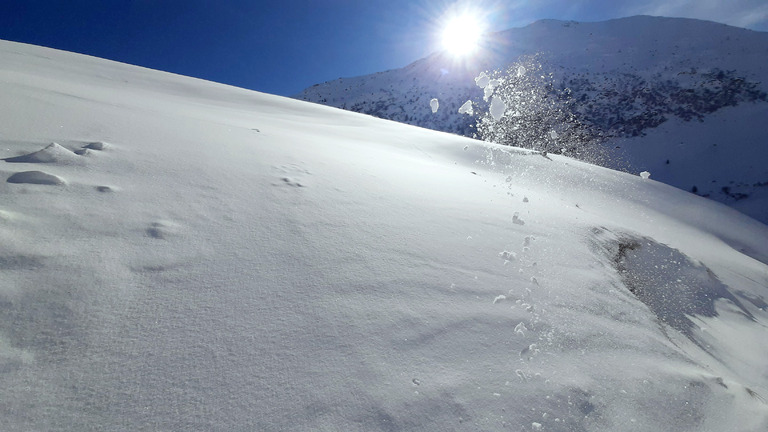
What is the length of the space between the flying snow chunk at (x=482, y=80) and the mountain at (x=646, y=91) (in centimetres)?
49

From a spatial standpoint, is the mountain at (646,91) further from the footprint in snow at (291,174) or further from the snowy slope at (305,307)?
the footprint in snow at (291,174)

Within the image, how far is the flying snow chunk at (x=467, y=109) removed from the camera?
2400 centimetres

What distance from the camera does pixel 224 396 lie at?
26.9 inches

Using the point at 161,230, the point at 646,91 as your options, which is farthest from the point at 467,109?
the point at 161,230

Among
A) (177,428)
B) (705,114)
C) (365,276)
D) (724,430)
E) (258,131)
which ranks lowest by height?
(724,430)

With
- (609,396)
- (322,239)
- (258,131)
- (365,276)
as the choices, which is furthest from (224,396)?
(258,131)

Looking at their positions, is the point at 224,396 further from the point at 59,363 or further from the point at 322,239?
the point at 322,239

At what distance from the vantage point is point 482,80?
2917 cm

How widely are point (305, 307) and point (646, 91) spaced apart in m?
28.3

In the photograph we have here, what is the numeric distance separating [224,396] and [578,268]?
1.69m

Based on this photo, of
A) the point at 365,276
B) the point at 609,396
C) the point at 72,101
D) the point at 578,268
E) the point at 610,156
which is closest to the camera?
the point at 609,396

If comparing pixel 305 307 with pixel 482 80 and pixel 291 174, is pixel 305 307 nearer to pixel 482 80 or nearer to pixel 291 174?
pixel 291 174

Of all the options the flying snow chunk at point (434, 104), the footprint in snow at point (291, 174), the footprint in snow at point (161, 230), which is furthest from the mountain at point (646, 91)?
the footprint in snow at point (161, 230)

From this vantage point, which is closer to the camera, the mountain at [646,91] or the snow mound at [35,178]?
the snow mound at [35,178]
